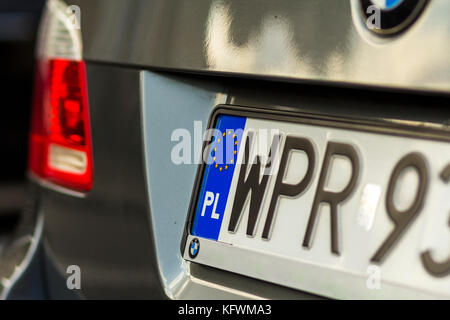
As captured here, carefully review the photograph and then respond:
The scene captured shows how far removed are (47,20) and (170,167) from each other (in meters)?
0.65

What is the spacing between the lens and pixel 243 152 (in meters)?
1.77

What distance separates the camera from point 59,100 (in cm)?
219

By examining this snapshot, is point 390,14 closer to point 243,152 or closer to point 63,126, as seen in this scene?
point 243,152

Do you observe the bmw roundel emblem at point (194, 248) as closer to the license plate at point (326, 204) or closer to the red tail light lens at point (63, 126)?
the license plate at point (326, 204)

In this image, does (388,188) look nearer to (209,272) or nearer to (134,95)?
(209,272)

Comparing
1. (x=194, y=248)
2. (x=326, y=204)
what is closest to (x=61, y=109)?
(x=194, y=248)

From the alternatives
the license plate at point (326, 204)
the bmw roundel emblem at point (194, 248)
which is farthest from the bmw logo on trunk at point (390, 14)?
the bmw roundel emblem at point (194, 248)

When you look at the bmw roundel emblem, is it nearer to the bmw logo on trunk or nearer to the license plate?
the license plate

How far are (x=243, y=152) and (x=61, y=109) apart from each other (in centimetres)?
62

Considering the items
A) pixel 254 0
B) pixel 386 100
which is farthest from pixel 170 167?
pixel 386 100

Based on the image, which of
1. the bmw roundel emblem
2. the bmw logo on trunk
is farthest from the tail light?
the bmw logo on trunk

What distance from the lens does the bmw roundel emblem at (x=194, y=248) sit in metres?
1.85

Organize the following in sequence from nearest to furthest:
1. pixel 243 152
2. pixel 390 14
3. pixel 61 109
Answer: pixel 390 14 → pixel 243 152 → pixel 61 109

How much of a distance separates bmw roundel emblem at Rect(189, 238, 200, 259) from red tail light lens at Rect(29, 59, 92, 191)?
1.13 feet
